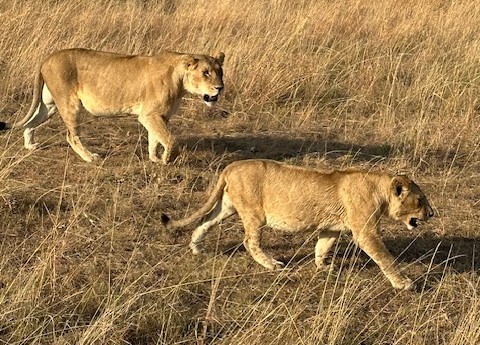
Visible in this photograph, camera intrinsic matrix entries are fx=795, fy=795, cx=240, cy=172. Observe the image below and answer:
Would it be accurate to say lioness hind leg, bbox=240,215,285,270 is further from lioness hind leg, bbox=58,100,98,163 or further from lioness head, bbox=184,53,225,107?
lioness hind leg, bbox=58,100,98,163

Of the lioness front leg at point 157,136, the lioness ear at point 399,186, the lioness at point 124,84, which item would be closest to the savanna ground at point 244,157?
the lioness front leg at point 157,136

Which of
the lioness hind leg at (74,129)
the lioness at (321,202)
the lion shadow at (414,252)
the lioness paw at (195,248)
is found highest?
the lioness at (321,202)

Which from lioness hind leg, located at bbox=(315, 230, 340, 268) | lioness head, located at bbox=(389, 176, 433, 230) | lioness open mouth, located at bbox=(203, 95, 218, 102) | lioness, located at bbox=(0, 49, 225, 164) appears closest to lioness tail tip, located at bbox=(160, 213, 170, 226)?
lioness hind leg, located at bbox=(315, 230, 340, 268)

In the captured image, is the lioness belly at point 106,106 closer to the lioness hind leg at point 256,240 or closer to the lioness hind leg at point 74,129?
the lioness hind leg at point 74,129

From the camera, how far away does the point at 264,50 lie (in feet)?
30.9

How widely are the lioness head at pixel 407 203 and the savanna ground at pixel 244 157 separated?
0.33 meters

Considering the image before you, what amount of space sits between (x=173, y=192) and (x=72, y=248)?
132cm

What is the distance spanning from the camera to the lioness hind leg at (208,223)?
512 centimetres

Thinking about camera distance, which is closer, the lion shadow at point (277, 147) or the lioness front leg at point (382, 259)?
the lioness front leg at point (382, 259)

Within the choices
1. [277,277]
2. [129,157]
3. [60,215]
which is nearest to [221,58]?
[129,157]

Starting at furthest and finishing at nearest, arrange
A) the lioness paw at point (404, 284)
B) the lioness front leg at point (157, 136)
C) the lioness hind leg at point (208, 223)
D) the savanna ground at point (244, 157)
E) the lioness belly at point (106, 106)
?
the lioness belly at point (106, 106) < the lioness front leg at point (157, 136) < the lioness hind leg at point (208, 223) < the lioness paw at point (404, 284) < the savanna ground at point (244, 157)

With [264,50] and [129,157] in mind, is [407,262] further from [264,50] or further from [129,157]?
[264,50]

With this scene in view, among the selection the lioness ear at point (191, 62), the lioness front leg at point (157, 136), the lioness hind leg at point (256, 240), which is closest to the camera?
the lioness hind leg at point (256, 240)

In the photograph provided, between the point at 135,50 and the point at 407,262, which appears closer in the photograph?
the point at 407,262
